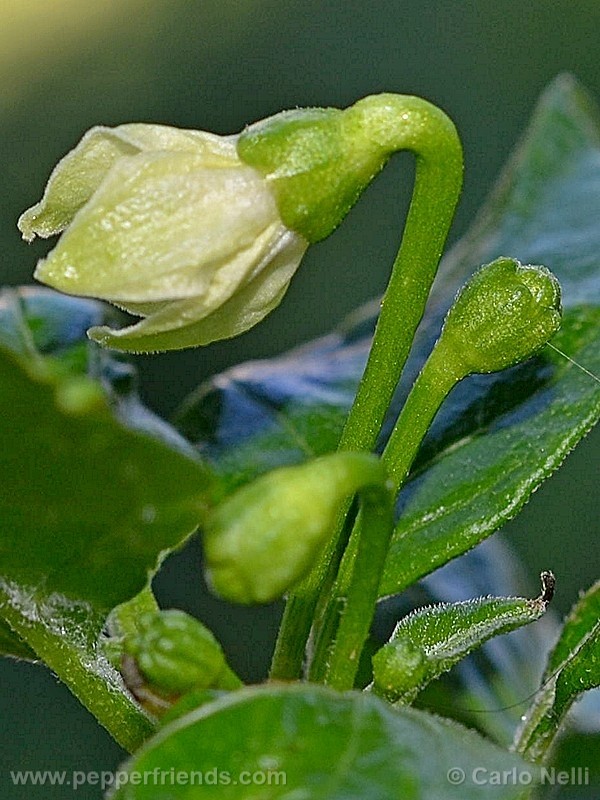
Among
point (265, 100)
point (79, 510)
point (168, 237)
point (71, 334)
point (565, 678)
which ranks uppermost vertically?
point (168, 237)

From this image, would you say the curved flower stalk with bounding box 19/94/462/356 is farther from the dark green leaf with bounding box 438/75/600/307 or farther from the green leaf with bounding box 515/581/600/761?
the dark green leaf with bounding box 438/75/600/307

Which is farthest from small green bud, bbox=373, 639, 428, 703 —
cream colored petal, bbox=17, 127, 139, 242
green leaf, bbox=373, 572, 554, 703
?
cream colored petal, bbox=17, 127, 139, 242

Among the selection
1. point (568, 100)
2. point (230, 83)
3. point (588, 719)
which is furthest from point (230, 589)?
point (230, 83)

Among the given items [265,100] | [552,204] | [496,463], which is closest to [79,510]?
[496,463]

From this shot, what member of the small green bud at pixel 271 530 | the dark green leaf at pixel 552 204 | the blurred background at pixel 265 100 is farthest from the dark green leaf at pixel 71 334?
the blurred background at pixel 265 100

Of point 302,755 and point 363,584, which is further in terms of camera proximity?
point 363,584

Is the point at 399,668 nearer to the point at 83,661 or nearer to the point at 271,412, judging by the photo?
the point at 83,661

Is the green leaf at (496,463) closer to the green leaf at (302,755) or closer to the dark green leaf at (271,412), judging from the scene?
the dark green leaf at (271,412)
